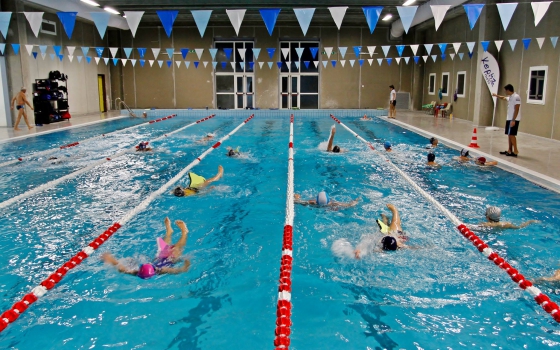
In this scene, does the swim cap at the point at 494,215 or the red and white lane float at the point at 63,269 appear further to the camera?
the swim cap at the point at 494,215

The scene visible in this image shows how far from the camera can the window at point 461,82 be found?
1542cm

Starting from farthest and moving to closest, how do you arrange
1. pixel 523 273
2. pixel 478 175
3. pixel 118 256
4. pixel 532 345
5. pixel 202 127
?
pixel 202 127 → pixel 478 175 → pixel 118 256 → pixel 523 273 → pixel 532 345

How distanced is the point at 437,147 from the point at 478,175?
2.95 m

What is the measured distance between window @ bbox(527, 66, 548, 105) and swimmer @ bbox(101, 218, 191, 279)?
9.86 meters

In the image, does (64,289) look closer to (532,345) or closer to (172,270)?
(172,270)

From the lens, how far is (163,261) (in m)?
4.00

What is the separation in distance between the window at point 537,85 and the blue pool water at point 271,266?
15.0 ft

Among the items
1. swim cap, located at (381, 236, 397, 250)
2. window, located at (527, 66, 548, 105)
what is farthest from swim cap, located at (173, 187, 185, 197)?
window, located at (527, 66, 548, 105)

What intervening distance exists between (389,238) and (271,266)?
1149 mm

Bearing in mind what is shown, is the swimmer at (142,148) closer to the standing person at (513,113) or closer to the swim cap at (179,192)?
the swim cap at (179,192)

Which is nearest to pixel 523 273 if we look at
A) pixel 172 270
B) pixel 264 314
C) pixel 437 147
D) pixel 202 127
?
pixel 264 314

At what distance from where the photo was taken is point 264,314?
10.5 feet

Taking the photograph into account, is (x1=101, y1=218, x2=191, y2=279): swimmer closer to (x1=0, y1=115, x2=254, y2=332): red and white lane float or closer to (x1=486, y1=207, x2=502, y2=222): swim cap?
(x1=0, y1=115, x2=254, y2=332): red and white lane float

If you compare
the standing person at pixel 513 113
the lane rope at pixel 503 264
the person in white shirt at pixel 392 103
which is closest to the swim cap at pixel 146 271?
the lane rope at pixel 503 264
